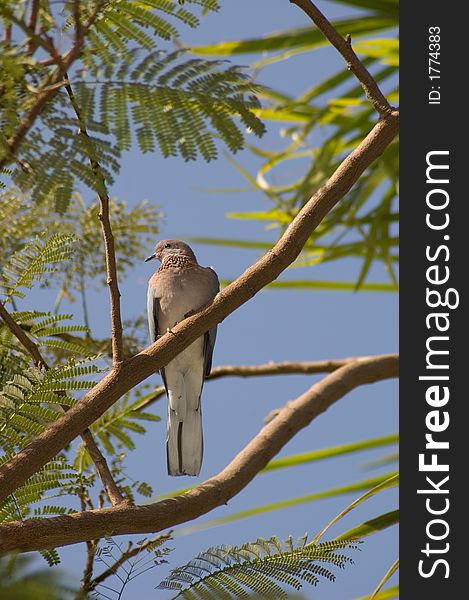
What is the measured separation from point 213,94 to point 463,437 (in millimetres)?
1499

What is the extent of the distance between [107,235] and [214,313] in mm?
369

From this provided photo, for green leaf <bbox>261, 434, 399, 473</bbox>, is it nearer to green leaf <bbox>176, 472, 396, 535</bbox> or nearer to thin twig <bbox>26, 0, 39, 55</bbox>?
green leaf <bbox>176, 472, 396, 535</bbox>

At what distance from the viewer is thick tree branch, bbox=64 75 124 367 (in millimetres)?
1996

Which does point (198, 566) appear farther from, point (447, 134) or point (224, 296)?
point (447, 134)

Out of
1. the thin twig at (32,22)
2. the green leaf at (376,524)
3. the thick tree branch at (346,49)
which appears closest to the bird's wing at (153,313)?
the green leaf at (376,524)

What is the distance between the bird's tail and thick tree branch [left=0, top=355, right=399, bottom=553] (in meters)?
0.17

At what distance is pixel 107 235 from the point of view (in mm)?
2234

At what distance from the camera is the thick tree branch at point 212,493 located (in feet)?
7.38

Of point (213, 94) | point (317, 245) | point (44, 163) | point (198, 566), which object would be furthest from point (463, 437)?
point (317, 245)

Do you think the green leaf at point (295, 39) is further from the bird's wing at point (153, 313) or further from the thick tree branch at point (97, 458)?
the thick tree branch at point (97, 458)

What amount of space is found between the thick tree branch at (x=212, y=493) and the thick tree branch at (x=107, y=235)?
431 mm

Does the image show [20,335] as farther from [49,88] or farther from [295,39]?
[295,39]

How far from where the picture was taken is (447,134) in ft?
10.9

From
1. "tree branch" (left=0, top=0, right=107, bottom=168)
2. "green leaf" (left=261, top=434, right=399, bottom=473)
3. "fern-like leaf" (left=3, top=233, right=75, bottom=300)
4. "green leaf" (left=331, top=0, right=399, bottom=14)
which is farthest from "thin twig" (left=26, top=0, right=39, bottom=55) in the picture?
"green leaf" (left=331, top=0, right=399, bottom=14)
